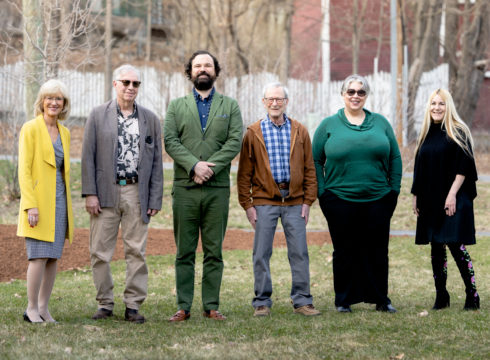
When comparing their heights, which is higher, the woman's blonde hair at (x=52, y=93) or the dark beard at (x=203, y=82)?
the dark beard at (x=203, y=82)

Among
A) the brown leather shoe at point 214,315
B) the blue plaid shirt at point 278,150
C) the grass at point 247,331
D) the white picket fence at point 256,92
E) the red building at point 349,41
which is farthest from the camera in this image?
the red building at point 349,41

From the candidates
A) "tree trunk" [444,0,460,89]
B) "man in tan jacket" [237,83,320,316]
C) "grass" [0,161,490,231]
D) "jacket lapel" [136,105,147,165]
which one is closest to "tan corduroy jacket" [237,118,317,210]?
"man in tan jacket" [237,83,320,316]

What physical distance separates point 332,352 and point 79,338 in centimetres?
187

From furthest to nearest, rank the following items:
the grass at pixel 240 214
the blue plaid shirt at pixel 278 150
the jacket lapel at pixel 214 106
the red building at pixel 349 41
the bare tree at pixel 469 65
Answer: the red building at pixel 349 41 < the bare tree at pixel 469 65 < the grass at pixel 240 214 < the blue plaid shirt at pixel 278 150 < the jacket lapel at pixel 214 106

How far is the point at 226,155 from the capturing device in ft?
22.8

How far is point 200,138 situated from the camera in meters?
6.99

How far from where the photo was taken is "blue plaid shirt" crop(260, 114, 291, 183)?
723 cm

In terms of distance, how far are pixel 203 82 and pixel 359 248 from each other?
2.06 meters

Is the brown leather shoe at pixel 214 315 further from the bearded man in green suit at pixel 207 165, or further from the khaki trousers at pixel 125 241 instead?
the khaki trousers at pixel 125 241

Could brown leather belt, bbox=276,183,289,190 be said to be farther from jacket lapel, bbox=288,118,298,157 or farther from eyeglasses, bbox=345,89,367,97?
eyeglasses, bbox=345,89,367,97

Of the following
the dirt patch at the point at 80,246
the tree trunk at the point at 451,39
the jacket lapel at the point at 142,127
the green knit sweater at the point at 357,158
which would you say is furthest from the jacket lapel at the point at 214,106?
the tree trunk at the point at 451,39

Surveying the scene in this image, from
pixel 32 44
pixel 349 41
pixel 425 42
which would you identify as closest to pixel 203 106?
pixel 32 44

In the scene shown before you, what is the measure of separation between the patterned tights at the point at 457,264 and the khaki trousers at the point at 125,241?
2.69 m

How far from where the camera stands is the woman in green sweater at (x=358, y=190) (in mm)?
7262
